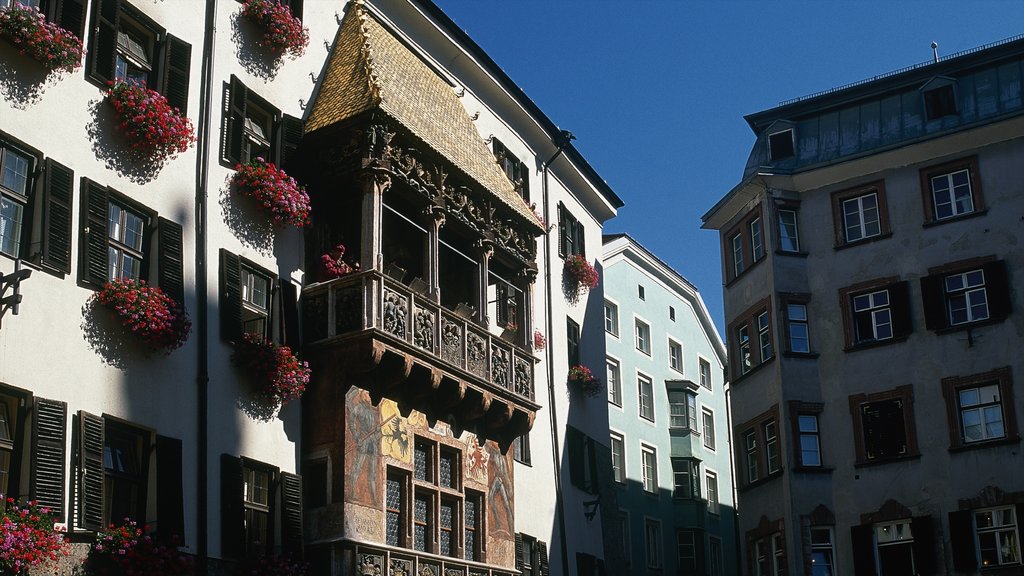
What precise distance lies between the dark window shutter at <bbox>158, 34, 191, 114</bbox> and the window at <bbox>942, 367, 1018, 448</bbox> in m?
23.2

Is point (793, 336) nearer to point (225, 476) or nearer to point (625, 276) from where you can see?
point (625, 276)

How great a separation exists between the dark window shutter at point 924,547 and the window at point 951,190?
28.8 ft

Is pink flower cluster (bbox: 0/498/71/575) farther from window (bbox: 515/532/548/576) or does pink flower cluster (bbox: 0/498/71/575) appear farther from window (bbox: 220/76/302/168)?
window (bbox: 515/532/548/576)

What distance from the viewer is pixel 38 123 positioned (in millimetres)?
20344

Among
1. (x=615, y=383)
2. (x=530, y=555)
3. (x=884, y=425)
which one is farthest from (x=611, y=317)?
(x=530, y=555)

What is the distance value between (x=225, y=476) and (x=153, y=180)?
16.6 ft

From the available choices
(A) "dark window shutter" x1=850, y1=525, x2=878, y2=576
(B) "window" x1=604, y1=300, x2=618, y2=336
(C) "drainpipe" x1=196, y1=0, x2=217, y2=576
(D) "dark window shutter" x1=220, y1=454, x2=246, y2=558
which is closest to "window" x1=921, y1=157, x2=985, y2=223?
(A) "dark window shutter" x1=850, y1=525, x2=878, y2=576

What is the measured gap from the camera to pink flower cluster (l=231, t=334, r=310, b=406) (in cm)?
2331

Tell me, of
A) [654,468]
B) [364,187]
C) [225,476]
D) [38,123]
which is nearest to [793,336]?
[654,468]

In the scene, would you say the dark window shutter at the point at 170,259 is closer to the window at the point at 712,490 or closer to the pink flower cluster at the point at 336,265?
the pink flower cluster at the point at 336,265

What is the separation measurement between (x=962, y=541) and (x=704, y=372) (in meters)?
27.5

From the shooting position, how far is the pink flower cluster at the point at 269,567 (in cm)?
2200

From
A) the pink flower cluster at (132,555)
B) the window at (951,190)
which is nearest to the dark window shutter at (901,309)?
the window at (951,190)

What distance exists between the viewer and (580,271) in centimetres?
3916
